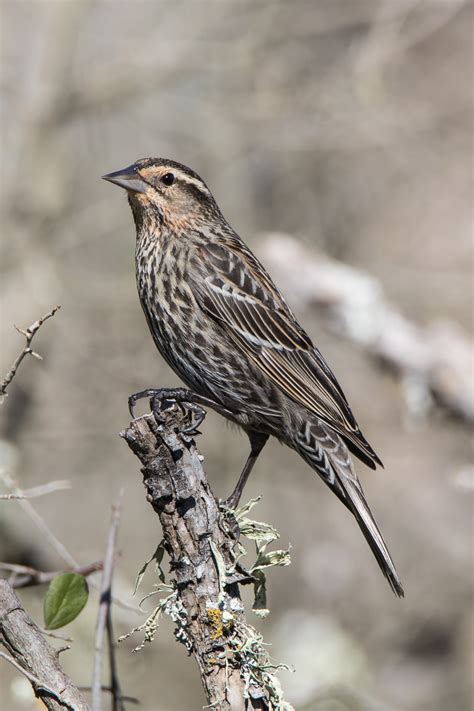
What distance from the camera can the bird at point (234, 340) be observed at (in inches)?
162

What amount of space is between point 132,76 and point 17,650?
644cm

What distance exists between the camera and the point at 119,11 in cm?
1012

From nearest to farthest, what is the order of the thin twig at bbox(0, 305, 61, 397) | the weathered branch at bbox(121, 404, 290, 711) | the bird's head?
1. the thin twig at bbox(0, 305, 61, 397)
2. the weathered branch at bbox(121, 404, 290, 711)
3. the bird's head

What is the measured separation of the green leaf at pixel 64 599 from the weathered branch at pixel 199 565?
31cm

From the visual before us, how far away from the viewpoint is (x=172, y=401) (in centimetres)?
330

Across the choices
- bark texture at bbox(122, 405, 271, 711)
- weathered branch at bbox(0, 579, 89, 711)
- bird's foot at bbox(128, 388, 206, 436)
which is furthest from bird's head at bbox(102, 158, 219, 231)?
weathered branch at bbox(0, 579, 89, 711)

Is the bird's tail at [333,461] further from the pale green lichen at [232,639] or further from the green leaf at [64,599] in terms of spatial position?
the green leaf at [64,599]

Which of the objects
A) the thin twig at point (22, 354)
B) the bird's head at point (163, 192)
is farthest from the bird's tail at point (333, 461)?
the thin twig at point (22, 354)

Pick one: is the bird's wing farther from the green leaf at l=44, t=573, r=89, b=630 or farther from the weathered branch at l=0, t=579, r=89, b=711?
the weathered branch at l=0, t=579, r=89, b=711

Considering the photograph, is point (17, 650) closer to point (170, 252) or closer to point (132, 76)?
point (170, 252)

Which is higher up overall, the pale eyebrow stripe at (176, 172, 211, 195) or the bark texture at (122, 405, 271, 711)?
the pale eyebrow stripe at (176, 172, 211, 195)

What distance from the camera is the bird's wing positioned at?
13.8 feet

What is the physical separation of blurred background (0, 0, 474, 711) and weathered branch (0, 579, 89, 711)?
399 centimetres

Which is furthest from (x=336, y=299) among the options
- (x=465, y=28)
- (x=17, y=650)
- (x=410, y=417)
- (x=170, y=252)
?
(x=465, y=28)
